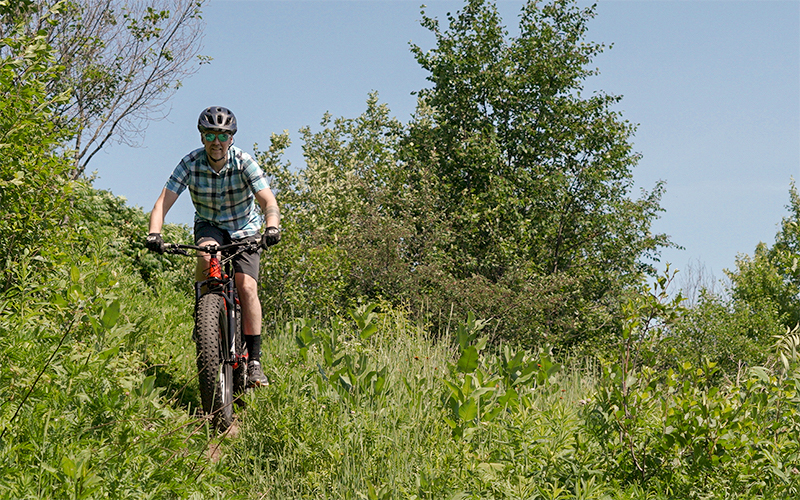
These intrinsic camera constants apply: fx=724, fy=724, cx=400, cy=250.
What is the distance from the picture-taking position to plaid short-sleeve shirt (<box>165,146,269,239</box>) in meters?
5.21

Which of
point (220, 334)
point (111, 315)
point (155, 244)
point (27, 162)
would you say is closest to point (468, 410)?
point (111, 315)

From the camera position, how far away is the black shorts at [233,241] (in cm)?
505

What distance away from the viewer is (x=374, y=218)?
37.3 ft

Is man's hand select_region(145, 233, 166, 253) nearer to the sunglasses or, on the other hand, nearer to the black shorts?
the black shorts

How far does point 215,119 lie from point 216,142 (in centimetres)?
18

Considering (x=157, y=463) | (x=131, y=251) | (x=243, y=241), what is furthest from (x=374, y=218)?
(x=157, y=463)

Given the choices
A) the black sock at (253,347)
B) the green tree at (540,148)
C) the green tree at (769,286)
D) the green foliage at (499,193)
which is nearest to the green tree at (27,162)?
the black sock at (253,347)

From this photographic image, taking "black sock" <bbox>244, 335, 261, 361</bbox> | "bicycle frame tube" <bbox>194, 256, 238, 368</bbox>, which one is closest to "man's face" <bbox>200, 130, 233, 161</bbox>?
"bicycle frame tube" <bbox>194, 256, 238, 368</bbox>

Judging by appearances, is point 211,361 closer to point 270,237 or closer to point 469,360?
point 270,237

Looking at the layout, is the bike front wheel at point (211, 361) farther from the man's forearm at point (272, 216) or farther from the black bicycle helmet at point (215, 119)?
the black bicycle helmet at point (215, 119)

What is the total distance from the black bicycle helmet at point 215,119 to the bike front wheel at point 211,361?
114 centimetres

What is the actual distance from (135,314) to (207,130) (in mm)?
2769

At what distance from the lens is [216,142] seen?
4996mm

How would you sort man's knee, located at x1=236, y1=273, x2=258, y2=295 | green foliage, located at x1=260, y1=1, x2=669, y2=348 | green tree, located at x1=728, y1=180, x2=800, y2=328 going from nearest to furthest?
man's knee, located at x1=236, y1=273, x2=258, y2=295, green foliage, located at x1=260, y1=1, x2=669, y2=348, green tree, located at x1=728, y1=180, x2=800, y2=328
